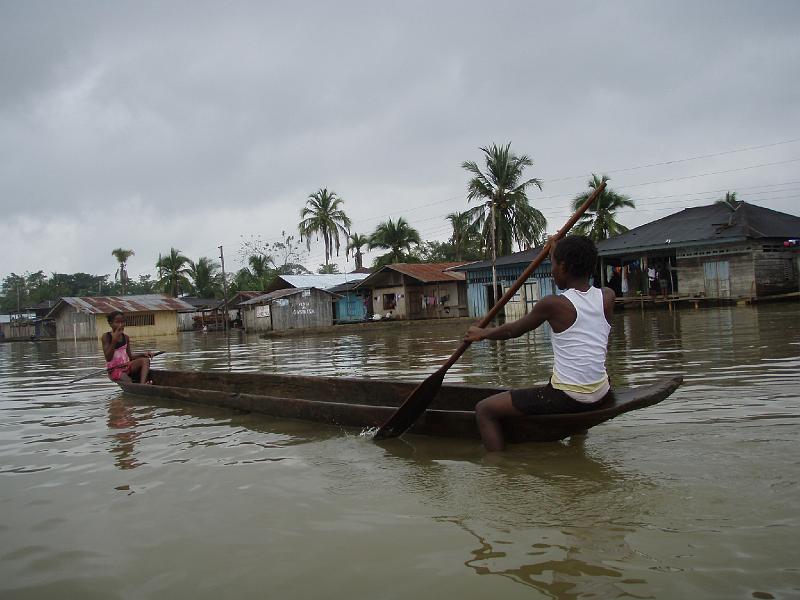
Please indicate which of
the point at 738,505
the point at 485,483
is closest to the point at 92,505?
the point at 485,483

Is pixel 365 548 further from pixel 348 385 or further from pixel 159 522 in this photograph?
pixel 348 385

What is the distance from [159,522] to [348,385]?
3.22 m

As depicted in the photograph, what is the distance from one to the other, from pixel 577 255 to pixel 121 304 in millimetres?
36521

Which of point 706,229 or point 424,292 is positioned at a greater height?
point 706,229

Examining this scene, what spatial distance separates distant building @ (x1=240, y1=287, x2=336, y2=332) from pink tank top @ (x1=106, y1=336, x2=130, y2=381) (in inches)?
844

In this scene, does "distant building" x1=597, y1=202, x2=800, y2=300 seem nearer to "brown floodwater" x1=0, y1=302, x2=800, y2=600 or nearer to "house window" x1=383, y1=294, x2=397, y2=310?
"house window" x1=383, y1=294, x2=397, y2=310

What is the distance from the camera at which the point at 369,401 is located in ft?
19.9

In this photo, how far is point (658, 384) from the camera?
3.93 m

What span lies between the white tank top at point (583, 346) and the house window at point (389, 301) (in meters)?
26.8

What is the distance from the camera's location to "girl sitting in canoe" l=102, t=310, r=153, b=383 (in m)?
8.73

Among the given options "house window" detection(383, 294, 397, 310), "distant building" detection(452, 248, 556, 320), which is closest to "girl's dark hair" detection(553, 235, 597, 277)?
"distant building" detection(452, 248, 556, 320)

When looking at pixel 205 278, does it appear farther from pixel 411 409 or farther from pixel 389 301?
pixel 411 409

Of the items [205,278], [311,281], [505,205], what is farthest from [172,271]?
[505,205]

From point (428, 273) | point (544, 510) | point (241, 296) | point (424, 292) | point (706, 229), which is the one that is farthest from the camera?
point (241, 296)
